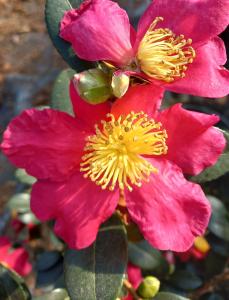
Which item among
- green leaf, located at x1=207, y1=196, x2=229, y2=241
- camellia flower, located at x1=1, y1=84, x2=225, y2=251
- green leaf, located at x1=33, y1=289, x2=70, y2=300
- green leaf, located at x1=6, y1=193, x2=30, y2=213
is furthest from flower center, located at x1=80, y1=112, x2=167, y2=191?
green leaf, located at x1=6, y1=193, x2=30, y2=213

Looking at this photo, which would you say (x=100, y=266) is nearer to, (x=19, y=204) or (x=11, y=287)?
(x=11, y=287)

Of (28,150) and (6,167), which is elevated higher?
(28,150)

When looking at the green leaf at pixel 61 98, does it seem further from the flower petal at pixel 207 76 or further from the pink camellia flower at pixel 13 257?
the pink camellia flower at pixel 13 257

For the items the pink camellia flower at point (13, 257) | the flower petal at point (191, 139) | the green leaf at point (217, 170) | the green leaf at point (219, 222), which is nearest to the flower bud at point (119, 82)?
the flower petal at point (191, 139)

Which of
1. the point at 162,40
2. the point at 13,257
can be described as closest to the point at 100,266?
the point at 162,40

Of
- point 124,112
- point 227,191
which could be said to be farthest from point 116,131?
point 227,191

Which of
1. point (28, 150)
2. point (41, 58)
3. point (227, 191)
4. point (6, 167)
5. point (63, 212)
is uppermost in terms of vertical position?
point (28, 150)

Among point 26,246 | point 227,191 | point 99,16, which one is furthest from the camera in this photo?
point 26,246

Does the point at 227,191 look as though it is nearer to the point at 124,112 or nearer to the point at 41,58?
the point at 124,112
